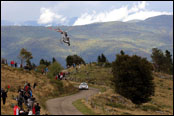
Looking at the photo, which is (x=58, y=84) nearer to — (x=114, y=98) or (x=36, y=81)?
(x=36, y=81)

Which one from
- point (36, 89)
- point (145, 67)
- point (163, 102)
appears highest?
point (145, 67)

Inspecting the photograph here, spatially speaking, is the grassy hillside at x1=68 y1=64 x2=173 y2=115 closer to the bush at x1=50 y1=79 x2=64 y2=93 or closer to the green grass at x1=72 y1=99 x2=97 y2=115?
the green grass at x1=72 y1=99 x2=97 y2=115

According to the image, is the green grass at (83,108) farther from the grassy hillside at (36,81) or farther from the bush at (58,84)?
the bush at (58,84)

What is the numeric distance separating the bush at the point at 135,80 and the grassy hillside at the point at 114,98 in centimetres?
256

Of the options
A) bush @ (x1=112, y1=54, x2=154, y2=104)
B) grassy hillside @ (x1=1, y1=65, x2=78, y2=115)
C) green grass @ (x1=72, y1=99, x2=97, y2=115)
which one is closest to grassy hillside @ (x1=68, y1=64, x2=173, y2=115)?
green grass @ (x1=72, y1=99, x2=97, y2=115)

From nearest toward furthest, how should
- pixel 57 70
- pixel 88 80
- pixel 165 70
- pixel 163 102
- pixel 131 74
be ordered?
pixel 131 74 → pixel 163 102 → pixel 88 80 → pixel 57 70 → pixel 165 70

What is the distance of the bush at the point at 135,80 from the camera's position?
5944cm

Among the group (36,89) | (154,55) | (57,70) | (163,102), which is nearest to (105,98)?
(36,89)

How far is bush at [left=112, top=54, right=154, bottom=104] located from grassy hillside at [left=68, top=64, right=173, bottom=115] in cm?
256

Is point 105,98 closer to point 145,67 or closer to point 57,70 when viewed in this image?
point 145,67

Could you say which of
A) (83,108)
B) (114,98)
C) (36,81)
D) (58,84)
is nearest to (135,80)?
(114,98)

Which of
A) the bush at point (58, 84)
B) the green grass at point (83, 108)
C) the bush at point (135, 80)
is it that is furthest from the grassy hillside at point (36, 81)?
the bush at point (135, 80)

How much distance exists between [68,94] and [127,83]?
13423 mm

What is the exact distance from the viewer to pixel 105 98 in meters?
58.2
